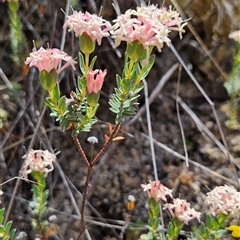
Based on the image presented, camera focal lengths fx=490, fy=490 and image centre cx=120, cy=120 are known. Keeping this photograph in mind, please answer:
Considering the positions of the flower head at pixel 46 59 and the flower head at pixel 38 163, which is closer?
the flower head at pixel 46 59

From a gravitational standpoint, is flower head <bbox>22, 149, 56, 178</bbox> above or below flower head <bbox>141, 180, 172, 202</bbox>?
below

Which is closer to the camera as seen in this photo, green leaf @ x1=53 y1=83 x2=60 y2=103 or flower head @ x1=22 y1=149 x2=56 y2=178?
green leaf @ x1=53 y1=83 x2=60 y2=103

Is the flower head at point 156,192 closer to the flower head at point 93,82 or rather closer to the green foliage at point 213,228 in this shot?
the green foliage at point 213,228

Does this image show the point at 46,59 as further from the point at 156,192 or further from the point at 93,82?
the point at 156,192

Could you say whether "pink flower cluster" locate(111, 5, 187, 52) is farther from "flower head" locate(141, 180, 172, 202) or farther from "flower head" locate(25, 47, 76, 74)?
"flower head" locate(141, 180, 172, 202)

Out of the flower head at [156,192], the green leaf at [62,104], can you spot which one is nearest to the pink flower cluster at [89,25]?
the green leaf at [62,104]

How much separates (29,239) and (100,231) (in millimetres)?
189

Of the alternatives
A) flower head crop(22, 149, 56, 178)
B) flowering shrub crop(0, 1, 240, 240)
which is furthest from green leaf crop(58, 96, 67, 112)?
flower head crop(22, 149, 56, 178)

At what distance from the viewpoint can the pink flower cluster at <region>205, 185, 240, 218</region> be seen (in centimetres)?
96

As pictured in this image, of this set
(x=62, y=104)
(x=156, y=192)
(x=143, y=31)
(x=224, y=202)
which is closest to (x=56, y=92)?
(x=62, y=104)

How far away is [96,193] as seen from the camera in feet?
4.58

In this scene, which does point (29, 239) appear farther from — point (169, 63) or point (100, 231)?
point (169, 63)

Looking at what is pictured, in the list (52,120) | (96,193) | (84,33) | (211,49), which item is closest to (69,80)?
(52,120)

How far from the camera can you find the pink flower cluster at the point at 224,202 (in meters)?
0.96
